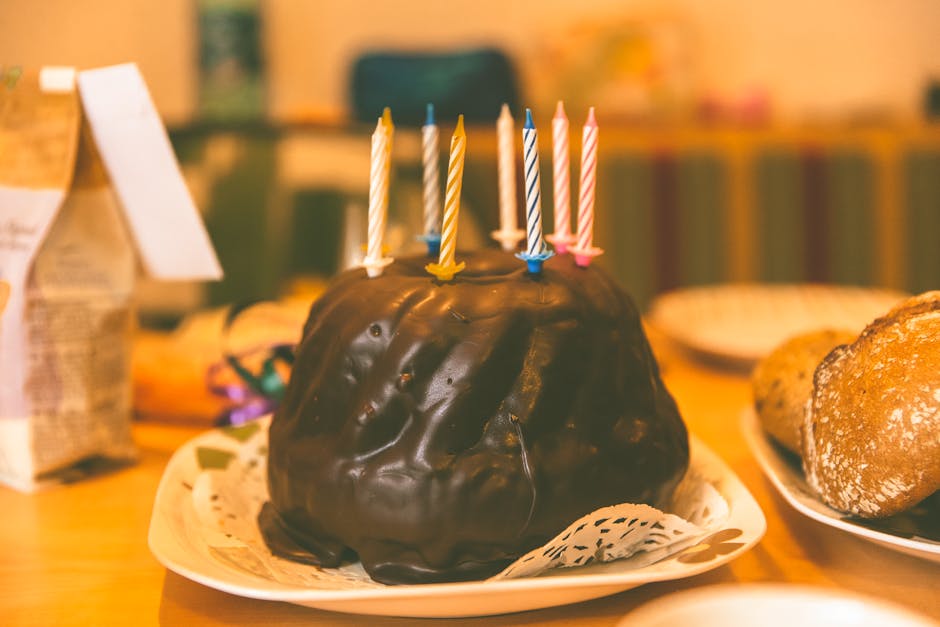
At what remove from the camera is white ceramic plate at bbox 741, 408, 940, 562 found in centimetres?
66

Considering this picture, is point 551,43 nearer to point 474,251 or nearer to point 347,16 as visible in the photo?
point 347,16

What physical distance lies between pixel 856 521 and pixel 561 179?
1.12 feet

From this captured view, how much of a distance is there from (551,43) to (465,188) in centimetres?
139

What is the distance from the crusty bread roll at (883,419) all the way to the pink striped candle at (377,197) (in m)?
0.36

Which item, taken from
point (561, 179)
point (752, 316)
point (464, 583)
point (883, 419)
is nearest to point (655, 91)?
point (752, 316)

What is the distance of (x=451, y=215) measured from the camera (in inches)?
27.7

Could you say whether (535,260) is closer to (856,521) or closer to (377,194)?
(377,194)

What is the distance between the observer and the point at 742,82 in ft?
9.38

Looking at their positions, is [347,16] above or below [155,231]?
above

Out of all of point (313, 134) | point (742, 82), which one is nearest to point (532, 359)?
point (313, 134)

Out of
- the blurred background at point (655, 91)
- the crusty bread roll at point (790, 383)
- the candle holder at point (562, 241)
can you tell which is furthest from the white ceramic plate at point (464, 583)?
the blurred background at point (655, 91)

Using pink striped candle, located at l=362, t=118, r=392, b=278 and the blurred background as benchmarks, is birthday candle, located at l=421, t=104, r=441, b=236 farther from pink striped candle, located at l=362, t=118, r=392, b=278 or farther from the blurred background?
the blurred background

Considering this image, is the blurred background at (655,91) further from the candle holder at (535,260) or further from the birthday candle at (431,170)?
the candle holder at (535,260)

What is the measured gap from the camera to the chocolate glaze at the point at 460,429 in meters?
0.64
